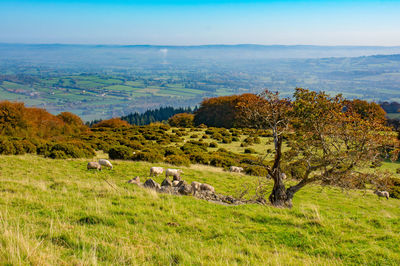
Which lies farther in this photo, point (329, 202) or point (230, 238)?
point (329, 202)

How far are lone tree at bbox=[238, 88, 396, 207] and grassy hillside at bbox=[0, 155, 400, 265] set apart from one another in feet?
8.87

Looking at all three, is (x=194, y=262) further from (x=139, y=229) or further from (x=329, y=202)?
(x=329, y=202)

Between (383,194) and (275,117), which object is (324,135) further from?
(383,194)

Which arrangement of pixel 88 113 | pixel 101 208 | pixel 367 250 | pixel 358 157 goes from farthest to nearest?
pixel 88 113
pixel 358 157
pixel 101 208
pixel 367 250

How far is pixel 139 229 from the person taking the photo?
5.73 meters

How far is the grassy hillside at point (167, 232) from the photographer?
404 centimetres

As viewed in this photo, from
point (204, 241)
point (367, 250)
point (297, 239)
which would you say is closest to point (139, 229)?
point (204, 241)

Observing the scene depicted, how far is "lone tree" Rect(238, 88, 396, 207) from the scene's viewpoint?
34.6ft

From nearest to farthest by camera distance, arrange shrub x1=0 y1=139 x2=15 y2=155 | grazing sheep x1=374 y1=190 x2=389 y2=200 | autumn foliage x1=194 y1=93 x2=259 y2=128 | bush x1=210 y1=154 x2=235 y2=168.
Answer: grazing sheep x1=374 y1=190 x2=389 y2=200, shrub x1=0 y1=139 x2=15 y2=155, bush x1=210 y1=154 x2=235 y2=168, autumn foliage x1=194 y1=93 x2=259 y2=128

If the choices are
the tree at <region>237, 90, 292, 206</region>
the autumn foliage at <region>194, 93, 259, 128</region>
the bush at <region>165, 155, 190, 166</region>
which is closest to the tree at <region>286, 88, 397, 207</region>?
the tree at <region>237, 90, 292, 206</region>

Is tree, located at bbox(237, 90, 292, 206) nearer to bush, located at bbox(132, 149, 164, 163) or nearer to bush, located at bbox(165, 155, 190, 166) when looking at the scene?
bush, located at bbox(165, 155, 190, 166)

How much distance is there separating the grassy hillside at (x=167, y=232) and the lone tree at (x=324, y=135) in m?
2.70

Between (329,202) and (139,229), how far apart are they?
12.8m

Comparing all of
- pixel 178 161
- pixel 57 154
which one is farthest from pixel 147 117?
pixel 57 154
